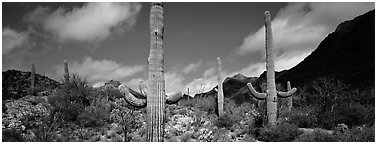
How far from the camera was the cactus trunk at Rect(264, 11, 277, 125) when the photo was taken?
11.2 meters

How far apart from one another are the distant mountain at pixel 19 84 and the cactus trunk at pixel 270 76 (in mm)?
14673

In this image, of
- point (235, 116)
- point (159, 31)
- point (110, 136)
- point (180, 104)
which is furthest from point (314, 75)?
point (159, 31)

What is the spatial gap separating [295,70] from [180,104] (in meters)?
16.6

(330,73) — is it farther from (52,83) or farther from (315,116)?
(52,83)

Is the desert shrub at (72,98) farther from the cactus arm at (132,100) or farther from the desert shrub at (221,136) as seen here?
the cactus arm at (132,100)

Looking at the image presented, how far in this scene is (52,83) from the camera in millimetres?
25062

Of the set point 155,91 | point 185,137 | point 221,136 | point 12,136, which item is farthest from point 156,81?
point 12,136

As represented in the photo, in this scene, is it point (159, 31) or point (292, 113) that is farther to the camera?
point (292, 113)

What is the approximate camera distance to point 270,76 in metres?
11.3

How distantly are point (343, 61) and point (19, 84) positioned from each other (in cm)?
2608

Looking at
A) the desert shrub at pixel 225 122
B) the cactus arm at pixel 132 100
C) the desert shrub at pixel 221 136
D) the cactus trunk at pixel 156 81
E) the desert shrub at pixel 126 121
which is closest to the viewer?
the cactus trunk at pixel 156 81

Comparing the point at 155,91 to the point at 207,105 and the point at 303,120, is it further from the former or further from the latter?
Result: the point at 207,105

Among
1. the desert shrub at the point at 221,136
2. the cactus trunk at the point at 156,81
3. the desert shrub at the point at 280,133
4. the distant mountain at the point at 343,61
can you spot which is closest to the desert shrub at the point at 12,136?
the cactus trunk at the point at 156,81

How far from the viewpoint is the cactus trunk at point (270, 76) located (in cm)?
1120
